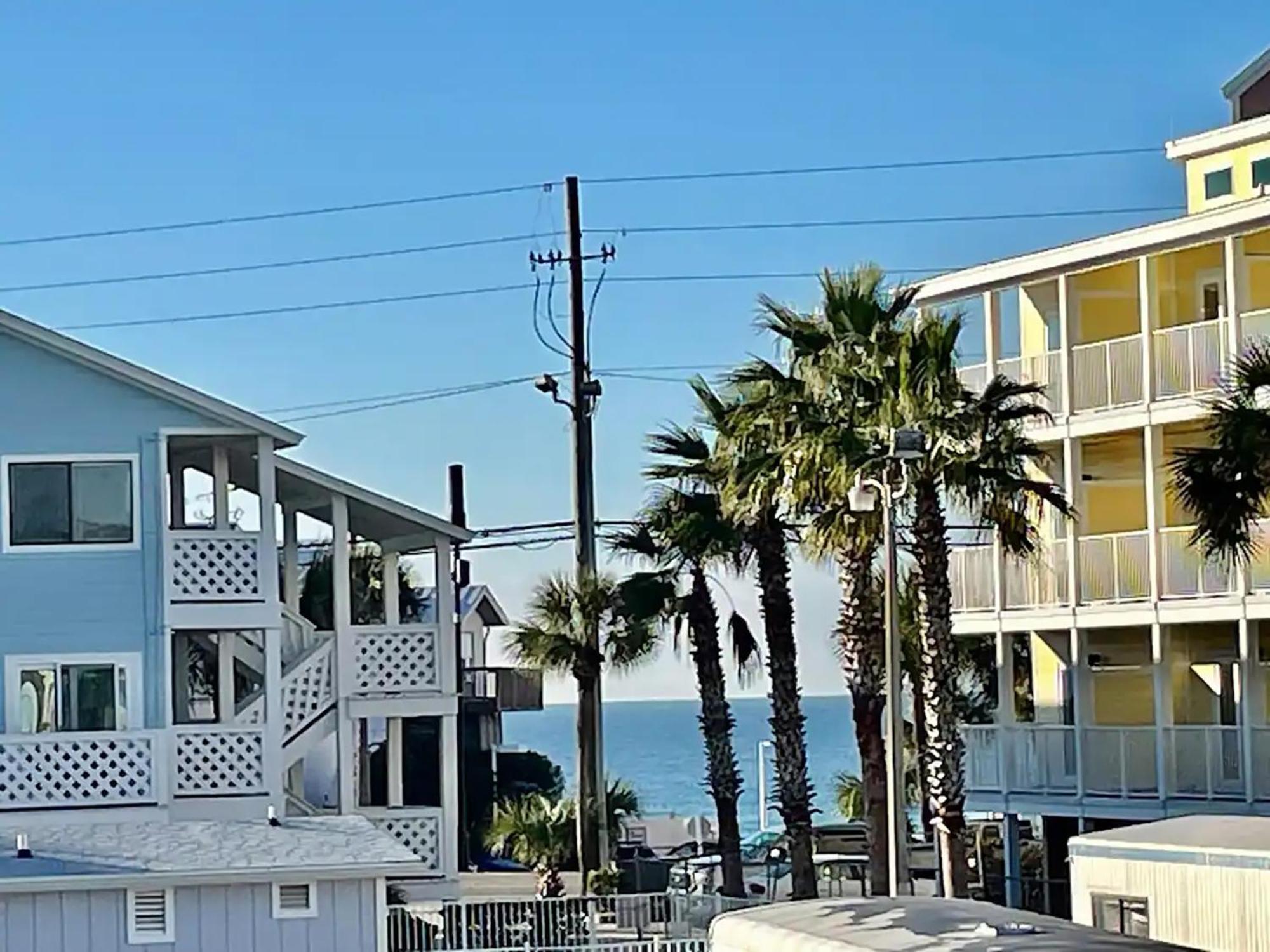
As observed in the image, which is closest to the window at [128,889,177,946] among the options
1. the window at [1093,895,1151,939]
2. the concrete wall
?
the concrete wall

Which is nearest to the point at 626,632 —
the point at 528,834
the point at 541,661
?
the point at 541,661

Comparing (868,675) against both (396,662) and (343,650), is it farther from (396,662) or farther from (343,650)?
(343,650)

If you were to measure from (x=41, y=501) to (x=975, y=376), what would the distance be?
14975 mm

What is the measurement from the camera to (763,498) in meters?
36.2

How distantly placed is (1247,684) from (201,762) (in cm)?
1504

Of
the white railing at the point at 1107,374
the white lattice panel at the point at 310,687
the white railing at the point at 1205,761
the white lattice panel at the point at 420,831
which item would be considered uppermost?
the white railing at the point at 1107,374

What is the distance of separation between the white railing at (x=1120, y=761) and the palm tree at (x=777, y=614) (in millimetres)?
4350

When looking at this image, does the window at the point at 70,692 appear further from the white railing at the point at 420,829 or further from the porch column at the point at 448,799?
the porch column at the point at 448,799

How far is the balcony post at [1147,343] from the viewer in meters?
38.1

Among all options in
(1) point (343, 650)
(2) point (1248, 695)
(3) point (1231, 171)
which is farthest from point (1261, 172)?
(1) point (343, 650)

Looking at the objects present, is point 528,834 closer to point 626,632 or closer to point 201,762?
point 626,632

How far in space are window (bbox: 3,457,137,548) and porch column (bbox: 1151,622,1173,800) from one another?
601 inches

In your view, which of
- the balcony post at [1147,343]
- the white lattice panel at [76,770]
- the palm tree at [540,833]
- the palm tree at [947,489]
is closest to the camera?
the palm tree at [947,489]

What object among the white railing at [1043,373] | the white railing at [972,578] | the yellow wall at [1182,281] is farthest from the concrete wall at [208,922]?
the yellow wall at [1182,281]
